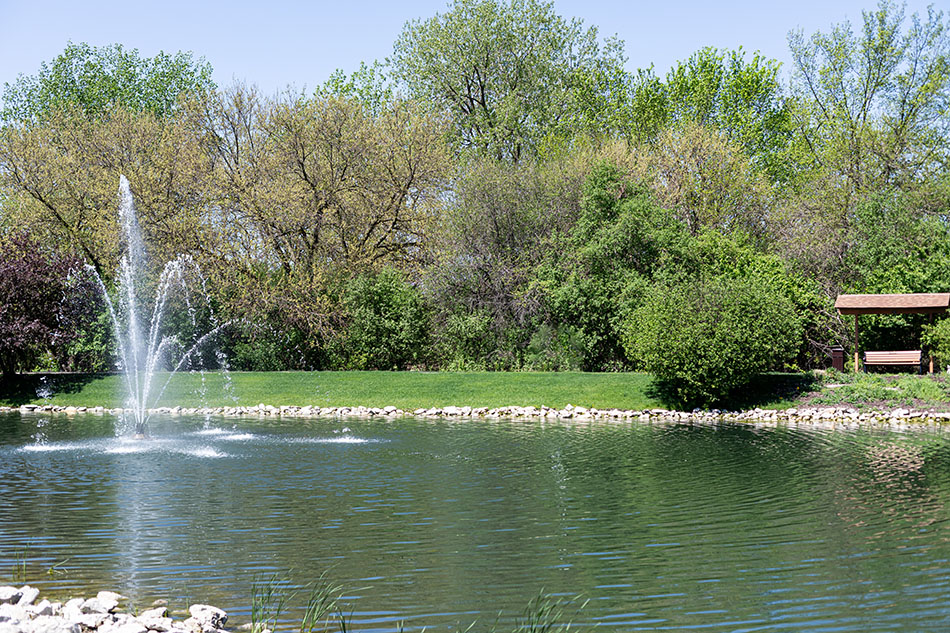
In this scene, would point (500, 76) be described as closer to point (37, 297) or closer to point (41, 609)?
point (37, 297)

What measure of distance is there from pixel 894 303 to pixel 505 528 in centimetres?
2438

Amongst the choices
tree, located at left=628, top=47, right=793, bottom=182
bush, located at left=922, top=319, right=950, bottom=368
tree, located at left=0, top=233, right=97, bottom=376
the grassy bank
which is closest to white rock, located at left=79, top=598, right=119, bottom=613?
the grassy bank

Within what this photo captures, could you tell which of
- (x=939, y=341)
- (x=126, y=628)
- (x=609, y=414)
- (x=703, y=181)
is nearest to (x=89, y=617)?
(x=126, y=628)

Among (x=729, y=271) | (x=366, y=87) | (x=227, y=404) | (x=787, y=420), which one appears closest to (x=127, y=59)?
(x=366, y=87)

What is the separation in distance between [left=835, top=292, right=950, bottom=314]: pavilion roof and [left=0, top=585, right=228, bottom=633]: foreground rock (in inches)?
1122

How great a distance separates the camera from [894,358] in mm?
30891

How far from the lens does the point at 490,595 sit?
8.77 meters

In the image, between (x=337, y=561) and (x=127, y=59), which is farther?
(x=127, y=59)

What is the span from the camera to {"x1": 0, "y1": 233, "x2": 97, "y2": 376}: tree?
106ft

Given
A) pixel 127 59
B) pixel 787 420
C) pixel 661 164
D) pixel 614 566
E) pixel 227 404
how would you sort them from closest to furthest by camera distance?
pixel 614 566, pixel 787 420, pixel 227 404, pixel 661 164, pixel 127 59

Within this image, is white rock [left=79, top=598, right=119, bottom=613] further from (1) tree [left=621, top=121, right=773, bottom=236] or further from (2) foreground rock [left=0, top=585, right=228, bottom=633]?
(1) tree [left=621, top=121, right=773, bottom=236]

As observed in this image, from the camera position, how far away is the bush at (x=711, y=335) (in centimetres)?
2714

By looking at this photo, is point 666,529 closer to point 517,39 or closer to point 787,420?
point 787,420

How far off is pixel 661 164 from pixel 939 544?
99.4 feet
